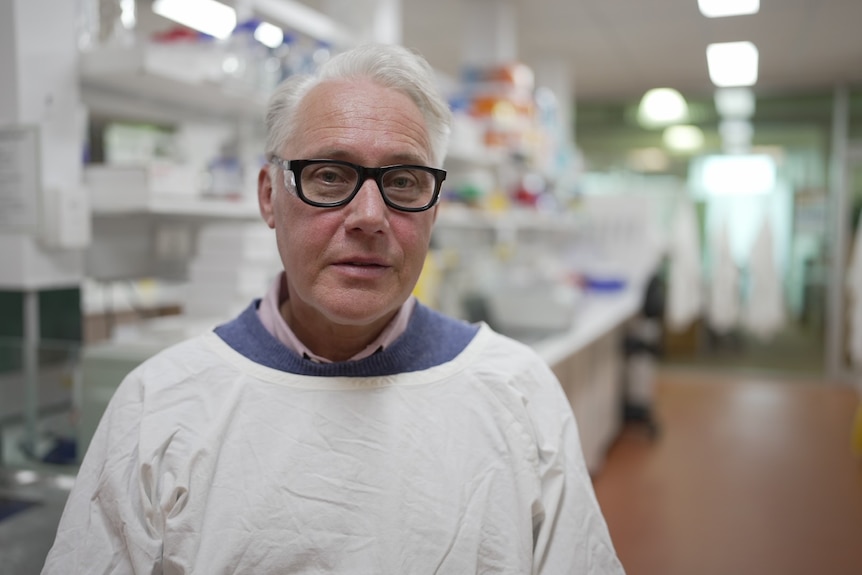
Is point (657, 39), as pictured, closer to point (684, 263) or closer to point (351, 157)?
point (684, 263)

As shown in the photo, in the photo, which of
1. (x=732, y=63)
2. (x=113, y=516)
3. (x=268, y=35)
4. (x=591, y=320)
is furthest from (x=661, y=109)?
(x=113, y=516)

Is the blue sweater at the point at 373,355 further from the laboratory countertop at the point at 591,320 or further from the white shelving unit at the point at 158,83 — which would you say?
the laboratory countertop at the point at 591,320

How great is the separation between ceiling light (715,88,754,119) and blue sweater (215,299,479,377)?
17.9 ft

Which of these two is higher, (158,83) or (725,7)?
(725,7)

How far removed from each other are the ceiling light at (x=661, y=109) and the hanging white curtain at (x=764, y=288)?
1323 millimetres

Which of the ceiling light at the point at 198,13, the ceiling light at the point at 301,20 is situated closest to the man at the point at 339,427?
the ceiling light at the point at 198,13

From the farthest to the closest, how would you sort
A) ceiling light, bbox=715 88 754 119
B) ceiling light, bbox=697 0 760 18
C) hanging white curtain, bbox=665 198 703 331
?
hanging white curtain, bbox=665 198 703 331 → ceiling light, bbox=715 88 754 119 → ceiling light, bbox=697 0 760 18

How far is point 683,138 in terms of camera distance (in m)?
7.39

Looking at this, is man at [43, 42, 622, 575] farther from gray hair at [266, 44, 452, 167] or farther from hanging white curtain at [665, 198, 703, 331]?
hanging white curtain at [665, 198, 703, 331]

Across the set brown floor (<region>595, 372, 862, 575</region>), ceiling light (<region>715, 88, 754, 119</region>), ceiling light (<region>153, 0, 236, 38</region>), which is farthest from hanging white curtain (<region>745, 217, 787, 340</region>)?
ceiling light (<region>153, 0, 236, 38</region>)

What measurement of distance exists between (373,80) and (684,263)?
5.94 m

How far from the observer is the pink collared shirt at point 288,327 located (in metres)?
1.20

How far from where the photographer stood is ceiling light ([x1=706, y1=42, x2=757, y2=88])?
3498 millimetres

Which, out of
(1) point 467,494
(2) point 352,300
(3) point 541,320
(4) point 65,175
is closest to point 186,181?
(4) point 65,175
